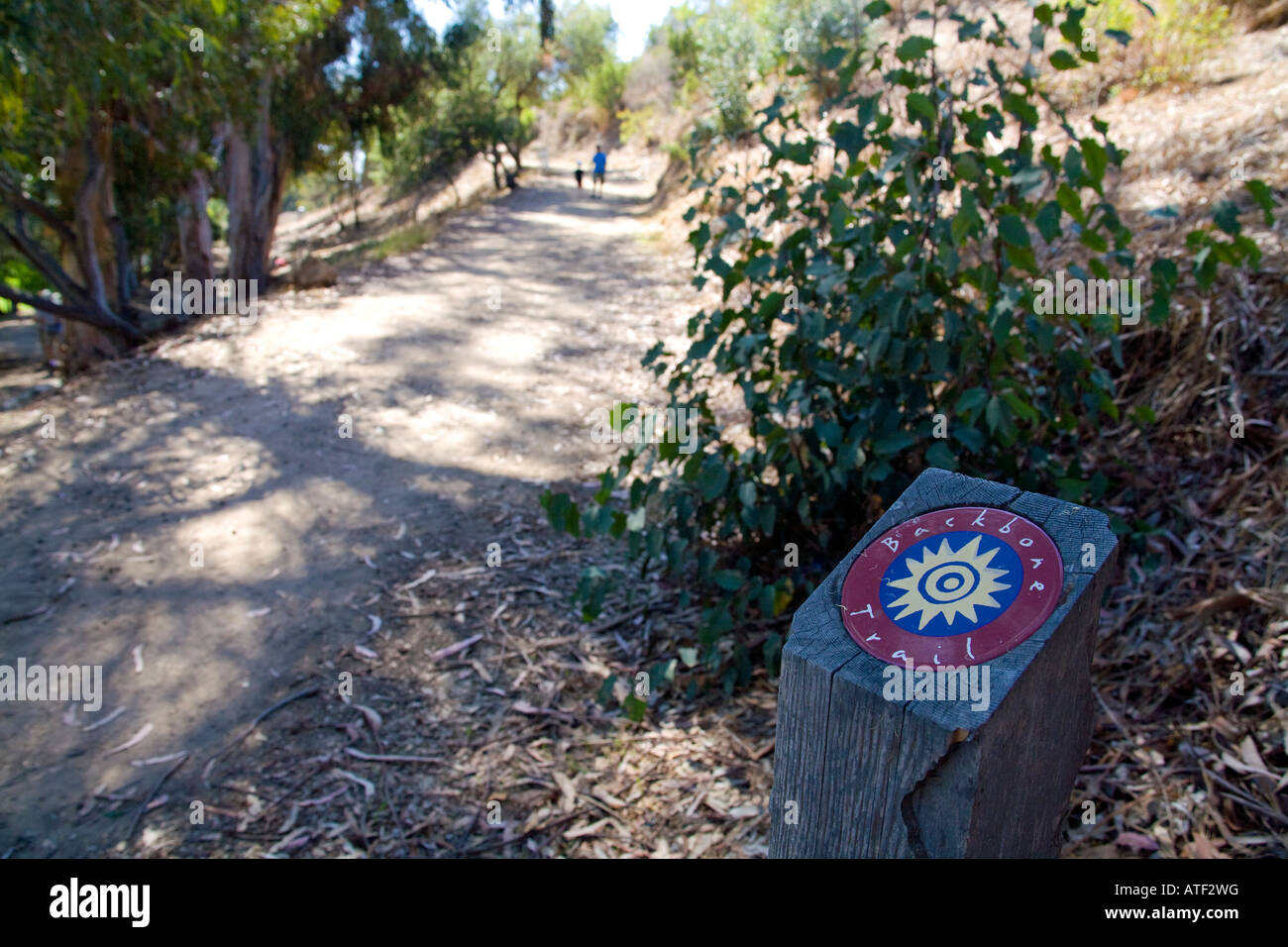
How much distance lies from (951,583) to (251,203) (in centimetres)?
1613

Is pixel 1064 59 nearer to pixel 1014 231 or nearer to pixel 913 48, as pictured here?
pixel 913 48

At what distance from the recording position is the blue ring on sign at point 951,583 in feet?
4.51

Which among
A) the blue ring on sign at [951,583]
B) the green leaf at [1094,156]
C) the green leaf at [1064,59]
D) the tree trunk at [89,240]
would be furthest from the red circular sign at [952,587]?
the tree trunk at [89,240]

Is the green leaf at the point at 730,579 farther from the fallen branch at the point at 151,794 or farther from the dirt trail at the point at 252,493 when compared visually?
the fallen branch at the point at 151,794

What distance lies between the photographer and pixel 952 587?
1.43m

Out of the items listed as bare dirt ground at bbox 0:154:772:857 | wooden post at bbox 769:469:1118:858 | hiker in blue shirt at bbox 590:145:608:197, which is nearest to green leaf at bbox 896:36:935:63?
wooden post at bbox 769:469:1118:858

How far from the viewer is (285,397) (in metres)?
7.24

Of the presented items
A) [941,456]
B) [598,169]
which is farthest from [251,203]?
[941,456]

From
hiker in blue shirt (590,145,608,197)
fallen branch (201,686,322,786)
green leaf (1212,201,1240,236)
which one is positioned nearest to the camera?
green leaf (1212,201,1240,236)

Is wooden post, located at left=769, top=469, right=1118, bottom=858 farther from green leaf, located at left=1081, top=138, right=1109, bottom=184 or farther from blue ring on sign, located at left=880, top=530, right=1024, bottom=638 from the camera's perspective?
green leaf, located at left=1081, top=138, right=1109, bottom=184

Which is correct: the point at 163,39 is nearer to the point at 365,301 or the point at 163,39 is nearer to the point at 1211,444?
the point at 365,301

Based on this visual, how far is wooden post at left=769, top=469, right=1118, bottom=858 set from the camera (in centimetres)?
129

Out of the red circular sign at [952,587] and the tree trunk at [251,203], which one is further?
the tree trunk at [251,203]

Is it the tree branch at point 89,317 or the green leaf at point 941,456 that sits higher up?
the tree branch at point 89,317
